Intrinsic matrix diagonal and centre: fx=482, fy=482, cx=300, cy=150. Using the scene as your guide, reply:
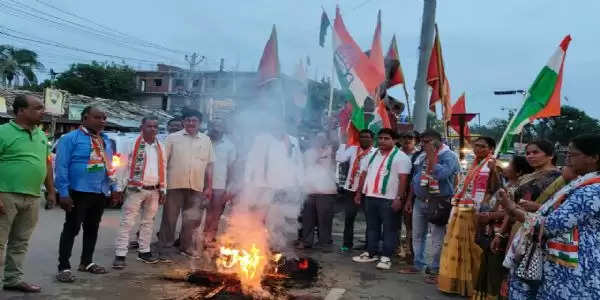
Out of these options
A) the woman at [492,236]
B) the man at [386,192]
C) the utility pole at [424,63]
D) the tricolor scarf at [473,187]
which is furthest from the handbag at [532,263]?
the utility pole at [424,63]

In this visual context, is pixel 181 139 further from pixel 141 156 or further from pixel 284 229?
pixel 284 229

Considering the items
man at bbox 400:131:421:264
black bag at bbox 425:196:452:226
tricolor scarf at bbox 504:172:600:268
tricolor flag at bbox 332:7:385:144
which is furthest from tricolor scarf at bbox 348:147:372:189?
tricolor scarf at bbox 504:172:600:268

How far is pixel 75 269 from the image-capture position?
5.73 meters

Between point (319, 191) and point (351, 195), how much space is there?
0.54m

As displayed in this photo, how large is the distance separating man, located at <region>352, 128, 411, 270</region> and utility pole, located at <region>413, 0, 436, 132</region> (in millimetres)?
3877

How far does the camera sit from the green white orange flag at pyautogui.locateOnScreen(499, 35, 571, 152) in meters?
4.34

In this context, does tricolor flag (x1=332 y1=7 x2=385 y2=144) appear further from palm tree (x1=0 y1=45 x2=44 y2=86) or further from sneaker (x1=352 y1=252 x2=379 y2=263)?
palm tree (x1=0 y1=45 x2=44 y2=86)

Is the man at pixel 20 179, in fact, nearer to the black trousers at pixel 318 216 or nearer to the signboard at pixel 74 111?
the black trousers at pixel 318 216

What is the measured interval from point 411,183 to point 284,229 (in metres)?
2.32

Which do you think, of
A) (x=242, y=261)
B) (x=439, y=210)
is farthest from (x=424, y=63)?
(x=242, y=261)

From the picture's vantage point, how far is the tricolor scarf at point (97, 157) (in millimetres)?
Result: 5371

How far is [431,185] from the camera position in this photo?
20.9ft

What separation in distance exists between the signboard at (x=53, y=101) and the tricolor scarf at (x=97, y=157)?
15.4 m

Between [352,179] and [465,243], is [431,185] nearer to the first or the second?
[465,243]
